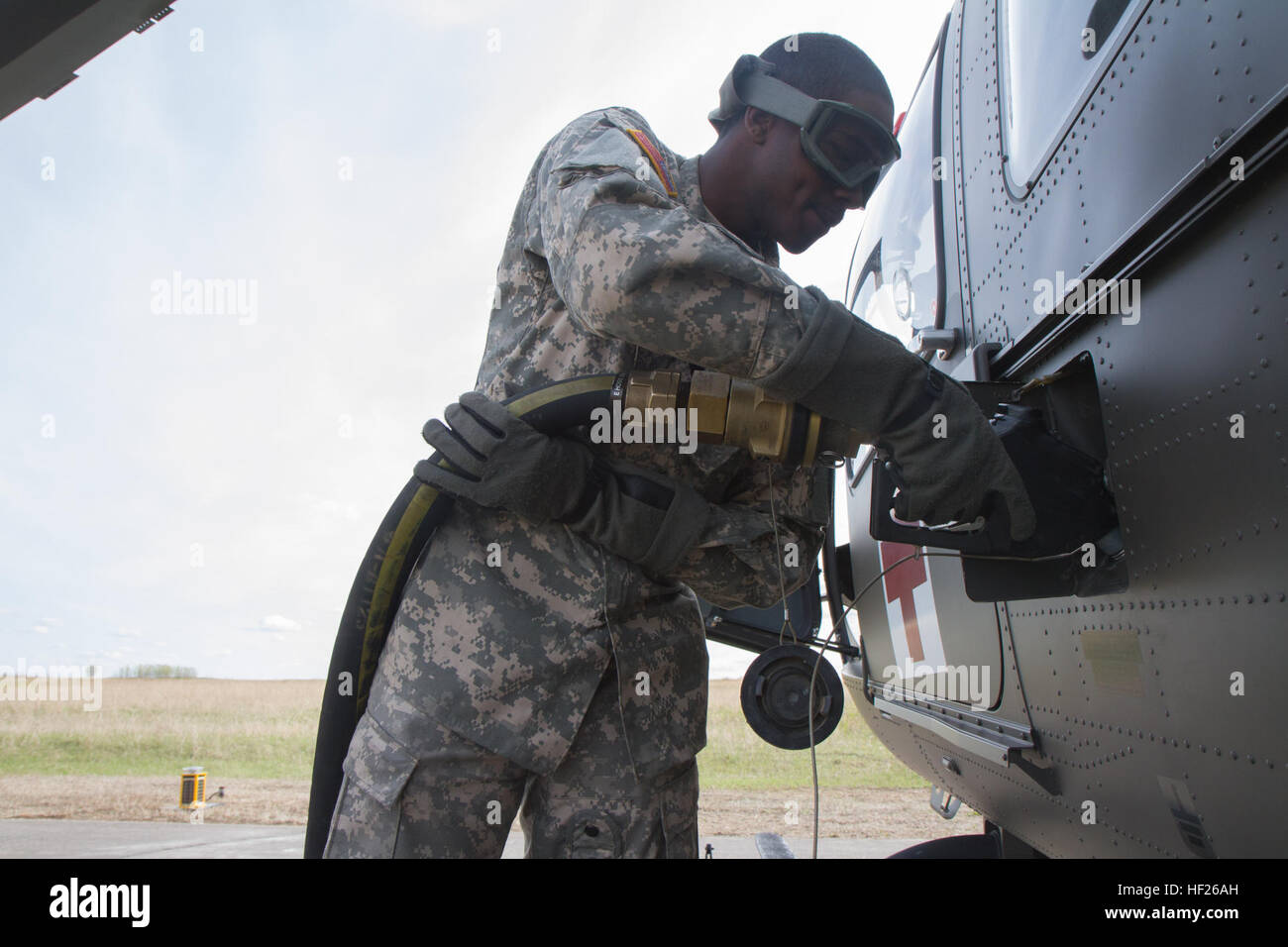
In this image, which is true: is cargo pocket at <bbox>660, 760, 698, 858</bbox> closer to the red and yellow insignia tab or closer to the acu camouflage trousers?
the acu camouflage trousers

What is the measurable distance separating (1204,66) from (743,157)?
2.95 feet

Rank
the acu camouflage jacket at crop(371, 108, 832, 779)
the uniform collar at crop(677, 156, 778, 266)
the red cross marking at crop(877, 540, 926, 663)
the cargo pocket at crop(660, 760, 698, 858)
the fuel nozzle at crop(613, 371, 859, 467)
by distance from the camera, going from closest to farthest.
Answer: the acu camouflage jacket at crop(371, 108, 832, 779)
the fuel nozzle at crop(613, 371, 859, 467)
the cargo pocket at crop(660, 760, 698, 858)
the uniform collar at crop(677, 156, 778, 266)
the red cross marking at crop(877, 540, 926, 663)

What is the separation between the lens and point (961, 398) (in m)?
1.42

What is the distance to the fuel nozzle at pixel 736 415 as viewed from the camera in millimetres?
1482

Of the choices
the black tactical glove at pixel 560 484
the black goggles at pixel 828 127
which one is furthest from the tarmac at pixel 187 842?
the black goggles at pixel 828 127

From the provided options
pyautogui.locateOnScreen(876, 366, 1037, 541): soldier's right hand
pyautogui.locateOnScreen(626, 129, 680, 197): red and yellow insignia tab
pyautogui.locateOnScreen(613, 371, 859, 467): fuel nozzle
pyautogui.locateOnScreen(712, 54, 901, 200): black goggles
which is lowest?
pyautogui.locateOnScreen(876, 366, 1037, 541): soldier's right hand

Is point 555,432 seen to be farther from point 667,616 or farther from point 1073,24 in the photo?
point 1073,24

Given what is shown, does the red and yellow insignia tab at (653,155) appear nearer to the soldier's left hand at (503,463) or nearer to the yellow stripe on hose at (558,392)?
the yellow stripe on hose at (558,392)

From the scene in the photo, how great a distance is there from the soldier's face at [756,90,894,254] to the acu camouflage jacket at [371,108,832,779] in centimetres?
13

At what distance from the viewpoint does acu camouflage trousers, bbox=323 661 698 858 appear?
1535 mm

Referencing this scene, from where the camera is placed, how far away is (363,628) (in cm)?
175

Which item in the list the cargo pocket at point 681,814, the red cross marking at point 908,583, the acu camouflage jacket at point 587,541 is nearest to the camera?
the acu camouflage jacket at point 587,541

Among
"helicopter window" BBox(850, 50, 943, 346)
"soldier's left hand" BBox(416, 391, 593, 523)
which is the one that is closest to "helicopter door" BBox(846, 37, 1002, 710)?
"helicopter window" BBox(850, 50, 943, 346)

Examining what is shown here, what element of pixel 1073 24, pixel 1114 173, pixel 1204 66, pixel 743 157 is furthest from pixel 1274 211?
pixel 743 157
